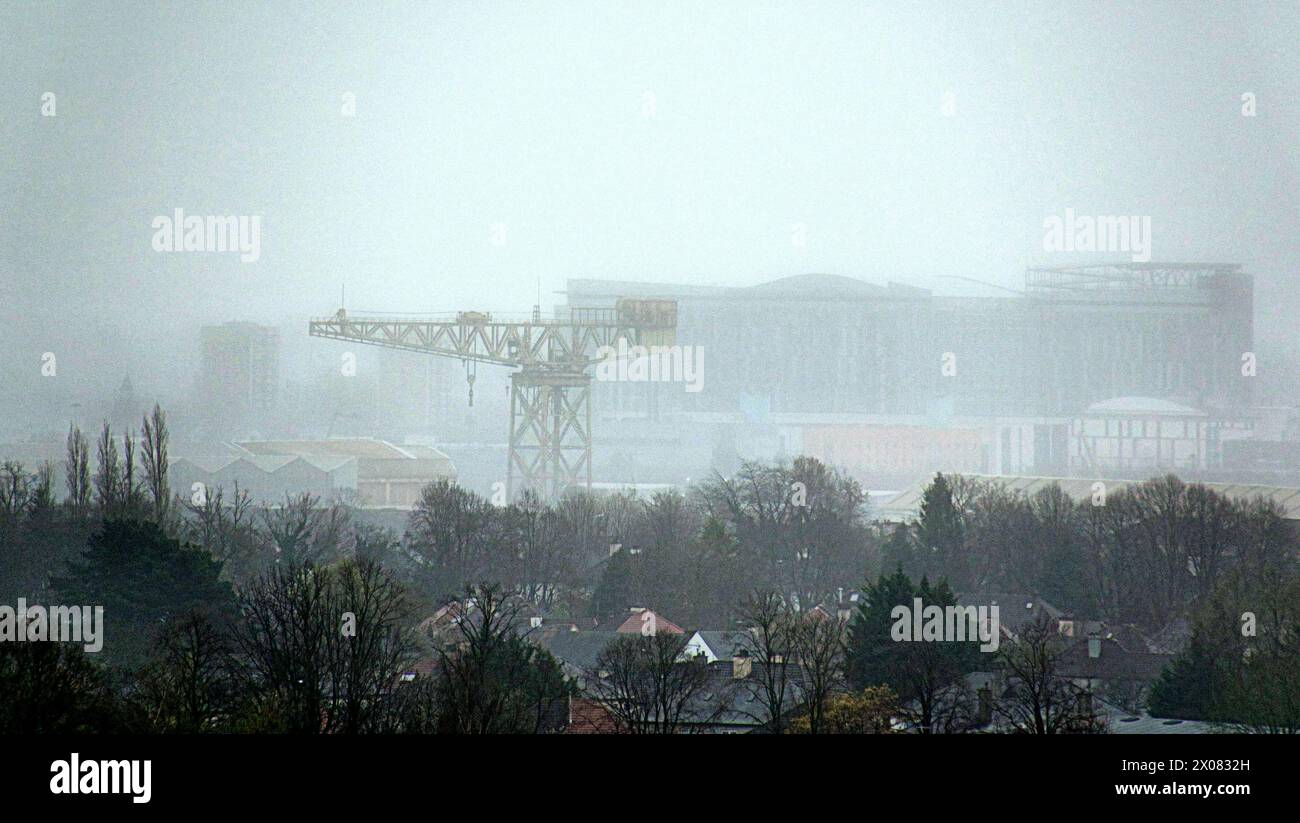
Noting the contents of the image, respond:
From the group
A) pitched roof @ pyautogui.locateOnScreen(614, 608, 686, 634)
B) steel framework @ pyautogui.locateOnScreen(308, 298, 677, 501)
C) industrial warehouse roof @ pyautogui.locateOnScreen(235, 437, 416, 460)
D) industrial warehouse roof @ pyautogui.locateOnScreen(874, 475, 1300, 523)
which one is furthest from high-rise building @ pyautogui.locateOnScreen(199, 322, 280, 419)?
pitched roof @ pyautogui.locateOnScreen(614, 608, 686, 634)

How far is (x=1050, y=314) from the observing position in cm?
7306

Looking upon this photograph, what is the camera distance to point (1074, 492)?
143ft

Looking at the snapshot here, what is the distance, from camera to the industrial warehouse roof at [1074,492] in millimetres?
37969

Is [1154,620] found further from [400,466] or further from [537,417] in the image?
[400,466]

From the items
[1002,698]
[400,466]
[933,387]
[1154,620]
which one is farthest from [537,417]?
[933,387]

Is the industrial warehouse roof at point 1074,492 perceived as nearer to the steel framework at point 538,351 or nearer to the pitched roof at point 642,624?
the steel framework at point 538,351

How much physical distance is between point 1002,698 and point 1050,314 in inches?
2349

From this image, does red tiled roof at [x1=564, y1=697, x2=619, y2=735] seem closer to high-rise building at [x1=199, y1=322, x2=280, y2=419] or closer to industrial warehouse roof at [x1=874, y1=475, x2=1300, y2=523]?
industrial warehouse roof at [x1=874, y1=475, x2=1300, y2=523]

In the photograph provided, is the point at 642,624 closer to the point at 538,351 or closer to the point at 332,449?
the point at 538,351

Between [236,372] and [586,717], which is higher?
[236,372]

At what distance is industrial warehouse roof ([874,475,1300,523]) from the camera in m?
38.0

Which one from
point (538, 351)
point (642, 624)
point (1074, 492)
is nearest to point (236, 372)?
point (538, 351)
